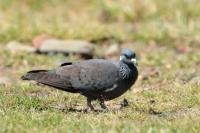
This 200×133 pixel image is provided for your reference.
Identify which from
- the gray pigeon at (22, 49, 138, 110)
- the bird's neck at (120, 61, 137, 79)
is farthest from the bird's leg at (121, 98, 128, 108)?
the bird's neck at (120, 61, 137, 79)

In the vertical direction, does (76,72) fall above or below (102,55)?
below

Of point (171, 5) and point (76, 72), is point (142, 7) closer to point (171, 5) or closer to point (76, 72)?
point (171, 5)

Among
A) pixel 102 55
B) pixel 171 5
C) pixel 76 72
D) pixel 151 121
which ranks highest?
pixel 171 5

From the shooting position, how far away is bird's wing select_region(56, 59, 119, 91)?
327 inches

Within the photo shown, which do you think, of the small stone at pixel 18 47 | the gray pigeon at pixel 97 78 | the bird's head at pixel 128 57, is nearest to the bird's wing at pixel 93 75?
the gray pigeon at pixel 97 78

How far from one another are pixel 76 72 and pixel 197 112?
149 centimetres

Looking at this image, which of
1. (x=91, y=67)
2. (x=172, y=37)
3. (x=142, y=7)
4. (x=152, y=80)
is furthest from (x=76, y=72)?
(x=142, y=7)

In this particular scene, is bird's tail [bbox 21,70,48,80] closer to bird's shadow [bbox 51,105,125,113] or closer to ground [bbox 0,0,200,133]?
ground [bbox 0,0,200,133]

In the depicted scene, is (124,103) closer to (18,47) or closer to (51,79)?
(51,79)

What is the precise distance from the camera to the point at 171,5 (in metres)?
16.3

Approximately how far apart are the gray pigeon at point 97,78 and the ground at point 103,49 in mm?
249

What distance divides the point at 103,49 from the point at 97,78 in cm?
605

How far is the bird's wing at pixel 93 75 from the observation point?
27.3 ft

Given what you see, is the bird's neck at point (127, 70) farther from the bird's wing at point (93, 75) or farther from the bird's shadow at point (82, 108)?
the bird's shadow at point (82, 108)
